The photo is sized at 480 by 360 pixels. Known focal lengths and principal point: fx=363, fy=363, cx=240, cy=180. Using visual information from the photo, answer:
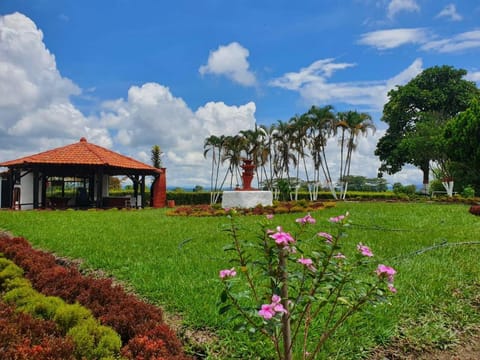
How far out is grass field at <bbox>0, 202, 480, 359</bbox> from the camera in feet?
9.76

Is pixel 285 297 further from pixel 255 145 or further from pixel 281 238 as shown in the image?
pixel 255 145

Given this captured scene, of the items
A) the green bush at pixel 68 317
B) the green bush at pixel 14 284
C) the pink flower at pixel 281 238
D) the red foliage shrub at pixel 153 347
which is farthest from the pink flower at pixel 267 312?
the green bush at pixel 14 284

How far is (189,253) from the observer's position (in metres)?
5.71

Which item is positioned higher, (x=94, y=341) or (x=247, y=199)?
(x=247, y=199)

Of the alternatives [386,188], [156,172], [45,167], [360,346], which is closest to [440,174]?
[386,188]

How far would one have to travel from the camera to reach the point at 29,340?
231 cm

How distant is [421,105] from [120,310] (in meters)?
32.6

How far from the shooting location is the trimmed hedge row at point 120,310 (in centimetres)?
246

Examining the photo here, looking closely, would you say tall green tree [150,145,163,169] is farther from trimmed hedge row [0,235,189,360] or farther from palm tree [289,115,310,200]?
trimmed hedge row [0,235,189,360]

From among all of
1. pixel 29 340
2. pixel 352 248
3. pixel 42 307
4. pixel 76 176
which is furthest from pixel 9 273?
pixel 76 176

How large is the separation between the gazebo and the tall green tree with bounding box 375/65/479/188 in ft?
64.0

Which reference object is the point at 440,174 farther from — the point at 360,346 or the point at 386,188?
the point at 360,346

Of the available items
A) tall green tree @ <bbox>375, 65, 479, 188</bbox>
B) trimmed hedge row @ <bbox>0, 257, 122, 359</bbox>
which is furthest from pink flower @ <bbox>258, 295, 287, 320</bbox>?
tall green tree @ <bbox>375, 65, 479, 188</bbox>

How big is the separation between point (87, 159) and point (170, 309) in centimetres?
1595
